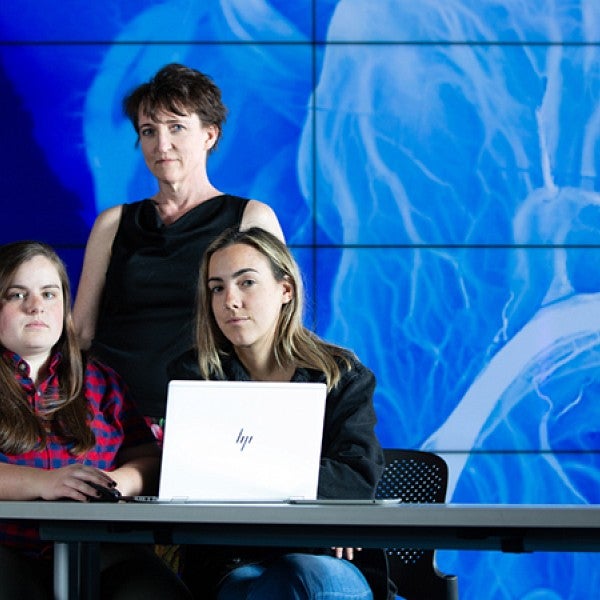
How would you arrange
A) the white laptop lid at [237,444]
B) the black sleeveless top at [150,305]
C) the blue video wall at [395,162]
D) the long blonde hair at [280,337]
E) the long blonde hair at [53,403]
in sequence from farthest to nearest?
1. the blue video wall at [395,162]
2. the black sleeveless top at [150,305]
3. the long blonde hair at [280,337]
4. the long blonde hair at [53,403]
5. the white laptop lid at [237,444]

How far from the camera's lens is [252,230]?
8.41 feet

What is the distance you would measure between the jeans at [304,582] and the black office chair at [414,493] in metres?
0.70

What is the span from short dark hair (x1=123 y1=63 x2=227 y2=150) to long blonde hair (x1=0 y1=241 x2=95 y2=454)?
834 millimetres

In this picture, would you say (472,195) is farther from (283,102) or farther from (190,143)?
(190,143)

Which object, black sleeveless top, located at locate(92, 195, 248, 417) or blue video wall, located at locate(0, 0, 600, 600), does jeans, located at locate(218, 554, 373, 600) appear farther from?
blue video wall, located at locate(0, 0, 600, 600)

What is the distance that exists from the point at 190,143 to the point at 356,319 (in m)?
1.09

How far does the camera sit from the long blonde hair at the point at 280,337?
2373 millimetres

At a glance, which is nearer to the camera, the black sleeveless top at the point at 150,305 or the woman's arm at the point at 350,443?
the woman's arm at the point at 350,443

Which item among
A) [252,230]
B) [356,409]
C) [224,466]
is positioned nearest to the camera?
[224,466]

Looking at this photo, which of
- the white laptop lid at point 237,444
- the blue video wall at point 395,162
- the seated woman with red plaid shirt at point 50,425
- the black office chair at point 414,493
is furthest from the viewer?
the blue video wall at point 395,162

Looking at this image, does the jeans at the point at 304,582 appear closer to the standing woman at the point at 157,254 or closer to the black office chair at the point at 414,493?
the black office chair at the point at 414,493

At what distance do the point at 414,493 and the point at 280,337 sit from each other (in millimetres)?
662

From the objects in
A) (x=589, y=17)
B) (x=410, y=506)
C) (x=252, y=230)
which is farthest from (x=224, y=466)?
(x=589, y=17)

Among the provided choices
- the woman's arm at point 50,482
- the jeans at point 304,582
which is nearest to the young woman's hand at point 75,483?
the woman's arm at point 50,482
